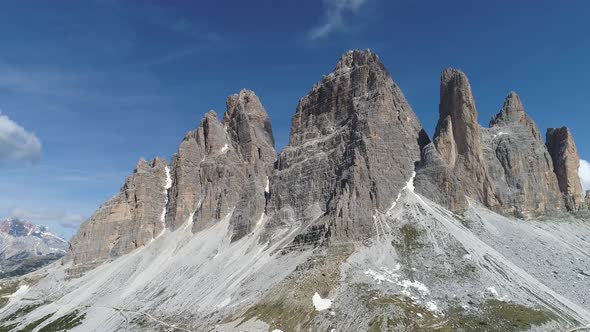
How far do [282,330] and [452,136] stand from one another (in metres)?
83.1

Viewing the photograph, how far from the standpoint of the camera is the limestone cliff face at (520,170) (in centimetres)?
14388

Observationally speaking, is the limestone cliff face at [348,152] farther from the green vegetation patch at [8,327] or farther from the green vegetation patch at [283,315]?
the green vegetation patch at [8,327]

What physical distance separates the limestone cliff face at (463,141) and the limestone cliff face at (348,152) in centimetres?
948

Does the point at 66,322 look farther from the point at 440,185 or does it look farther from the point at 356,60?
the point at 356,60

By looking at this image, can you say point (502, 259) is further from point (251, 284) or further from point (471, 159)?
point (251, 284)

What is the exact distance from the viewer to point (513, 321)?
86.0 metres

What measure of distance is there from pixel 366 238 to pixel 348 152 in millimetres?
35057

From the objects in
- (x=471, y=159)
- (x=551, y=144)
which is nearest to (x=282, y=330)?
(x=471, y=159)

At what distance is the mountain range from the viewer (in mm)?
96250

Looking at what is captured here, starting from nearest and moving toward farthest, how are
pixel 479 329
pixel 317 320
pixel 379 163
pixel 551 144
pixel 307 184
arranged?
1. pixel 479 329
2. pixel 317 320
3. pixel 379 163
4. pixel 307 184
5. pixel 551 144

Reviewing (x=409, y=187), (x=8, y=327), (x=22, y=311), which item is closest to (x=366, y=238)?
(x=409, y=187)

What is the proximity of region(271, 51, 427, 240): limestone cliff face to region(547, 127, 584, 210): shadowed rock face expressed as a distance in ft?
143

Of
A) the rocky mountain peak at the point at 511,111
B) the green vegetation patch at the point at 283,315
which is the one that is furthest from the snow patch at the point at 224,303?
the rocky mountain peak at the point at 511,111

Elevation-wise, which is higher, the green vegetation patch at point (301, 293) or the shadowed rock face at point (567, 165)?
the shadowed rock face at point (567, 165)
